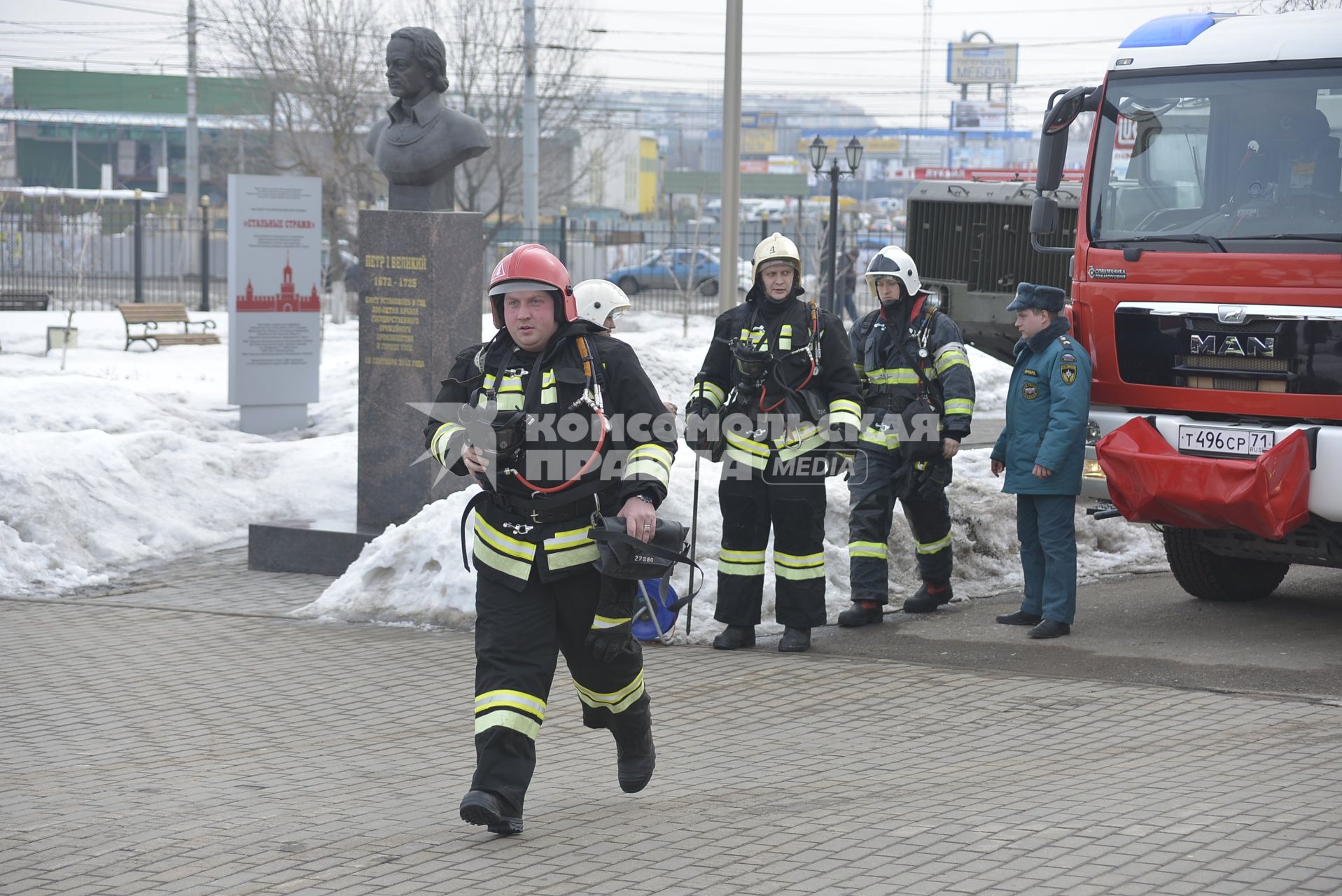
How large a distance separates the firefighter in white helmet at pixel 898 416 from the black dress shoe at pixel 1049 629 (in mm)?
888

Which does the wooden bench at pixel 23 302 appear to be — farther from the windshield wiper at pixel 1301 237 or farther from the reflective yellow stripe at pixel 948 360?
the windshield wiper at pixel 1301 237

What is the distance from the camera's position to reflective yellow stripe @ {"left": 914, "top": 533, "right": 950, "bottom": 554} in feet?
30.7

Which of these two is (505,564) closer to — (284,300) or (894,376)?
(894,376)

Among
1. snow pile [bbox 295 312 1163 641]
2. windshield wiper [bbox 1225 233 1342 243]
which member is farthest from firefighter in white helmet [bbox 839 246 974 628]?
windshield wiper [bbox 1225 233 1342 243]

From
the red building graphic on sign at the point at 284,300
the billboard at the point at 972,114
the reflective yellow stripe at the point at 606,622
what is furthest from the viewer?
the billboard at the point at 972,114

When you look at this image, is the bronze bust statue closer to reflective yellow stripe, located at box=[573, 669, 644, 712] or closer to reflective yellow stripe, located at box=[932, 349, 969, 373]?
reflective yellow stripe, located at box=[932, 349, 969, 373]

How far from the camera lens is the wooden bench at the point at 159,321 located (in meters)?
26.3

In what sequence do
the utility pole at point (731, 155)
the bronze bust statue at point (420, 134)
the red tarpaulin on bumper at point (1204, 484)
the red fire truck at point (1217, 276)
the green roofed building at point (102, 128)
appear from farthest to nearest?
the green roofed building at point (102, 128)
the utility pole at point (731, 155)
the bronze bust statue at point (420, 134)
the red fire truck at point (1217, 276)
the red tarpaulin on bumper at point (1204, 484)

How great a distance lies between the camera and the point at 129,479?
38.5ft

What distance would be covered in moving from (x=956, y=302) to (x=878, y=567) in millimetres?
6254

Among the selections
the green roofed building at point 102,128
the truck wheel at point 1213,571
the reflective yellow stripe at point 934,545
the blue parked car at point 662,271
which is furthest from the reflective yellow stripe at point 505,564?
the green roofed building at point 102,128

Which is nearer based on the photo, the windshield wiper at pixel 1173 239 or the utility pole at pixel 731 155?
the windshield wiper at pixel 1173 239

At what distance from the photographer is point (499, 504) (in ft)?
17.7

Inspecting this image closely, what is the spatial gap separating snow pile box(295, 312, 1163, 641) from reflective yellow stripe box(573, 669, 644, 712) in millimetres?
3236
